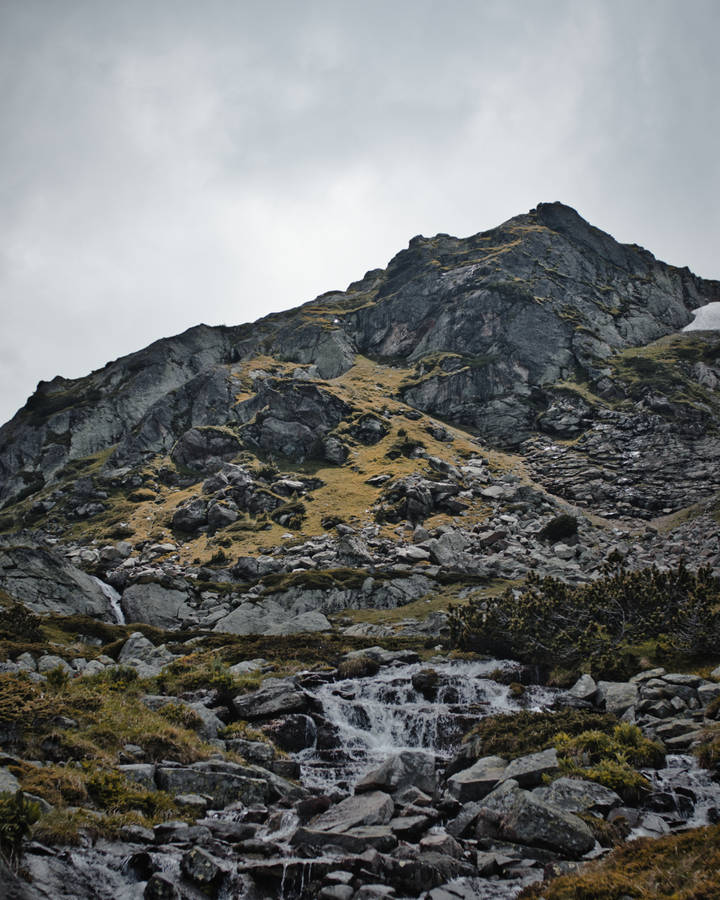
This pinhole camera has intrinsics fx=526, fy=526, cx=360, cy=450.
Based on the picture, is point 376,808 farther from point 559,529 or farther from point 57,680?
point 559,529

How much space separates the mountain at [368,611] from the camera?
41.9ft

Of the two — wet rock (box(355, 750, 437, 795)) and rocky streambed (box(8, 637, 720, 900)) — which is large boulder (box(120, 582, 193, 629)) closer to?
rocky streambed (box(8, 637, 720, 900))

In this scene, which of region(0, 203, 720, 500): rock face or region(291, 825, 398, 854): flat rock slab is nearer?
region(291, 825, 398, 854): flat rock slab

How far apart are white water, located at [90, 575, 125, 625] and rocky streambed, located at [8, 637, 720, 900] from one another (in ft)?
115

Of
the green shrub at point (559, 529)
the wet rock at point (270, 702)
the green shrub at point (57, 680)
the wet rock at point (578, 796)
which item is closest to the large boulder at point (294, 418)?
the green shrub at point (559, 529)

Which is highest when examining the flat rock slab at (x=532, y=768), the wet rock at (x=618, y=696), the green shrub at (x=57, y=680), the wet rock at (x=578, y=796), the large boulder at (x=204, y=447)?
the large boulder at (x=204, y=447)

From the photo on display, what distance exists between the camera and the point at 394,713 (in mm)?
24266

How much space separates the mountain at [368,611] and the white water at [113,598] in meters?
0.53

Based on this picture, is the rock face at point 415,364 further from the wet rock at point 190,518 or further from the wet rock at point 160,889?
the wet rock at point 160,889

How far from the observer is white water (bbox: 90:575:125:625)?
182ft

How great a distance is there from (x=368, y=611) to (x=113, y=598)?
29336 millimetres

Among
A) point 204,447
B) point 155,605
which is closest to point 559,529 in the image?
point 155,605

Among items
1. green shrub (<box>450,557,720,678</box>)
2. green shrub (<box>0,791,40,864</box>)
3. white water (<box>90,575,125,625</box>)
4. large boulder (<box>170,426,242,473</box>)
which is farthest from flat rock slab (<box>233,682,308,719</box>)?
large boulder (<box>170,426,242,473</box>)

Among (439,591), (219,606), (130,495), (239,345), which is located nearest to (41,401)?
(239,345)
